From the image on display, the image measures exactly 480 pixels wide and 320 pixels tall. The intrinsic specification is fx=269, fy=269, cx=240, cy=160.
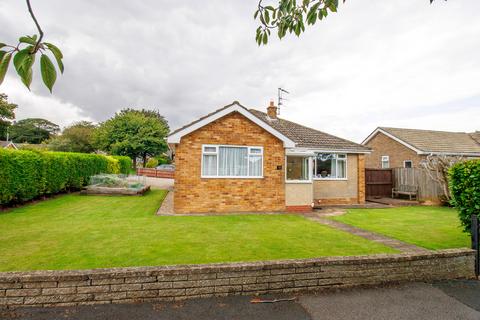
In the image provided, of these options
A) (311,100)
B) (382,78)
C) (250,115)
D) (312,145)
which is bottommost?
(312,145)

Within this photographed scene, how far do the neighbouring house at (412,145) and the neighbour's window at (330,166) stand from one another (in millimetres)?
8072

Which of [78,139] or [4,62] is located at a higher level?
[78,139]

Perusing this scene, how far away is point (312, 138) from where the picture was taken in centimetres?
1525

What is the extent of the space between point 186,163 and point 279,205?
438 centimetres

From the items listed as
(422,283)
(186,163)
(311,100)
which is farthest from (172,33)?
(311,100)

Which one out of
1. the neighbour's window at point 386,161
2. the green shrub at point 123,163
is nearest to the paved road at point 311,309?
the neighbour's window at point 386,161

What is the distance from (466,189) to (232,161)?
762 cm

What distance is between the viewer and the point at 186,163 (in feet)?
35.6

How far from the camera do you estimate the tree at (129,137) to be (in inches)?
1539

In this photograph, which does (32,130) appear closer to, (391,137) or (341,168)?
(341,168)

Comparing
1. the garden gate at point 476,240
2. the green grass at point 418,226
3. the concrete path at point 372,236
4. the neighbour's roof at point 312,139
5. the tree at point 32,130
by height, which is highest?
the tree at point 32,130

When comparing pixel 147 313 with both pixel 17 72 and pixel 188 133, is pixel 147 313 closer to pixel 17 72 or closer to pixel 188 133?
pixel 17 72

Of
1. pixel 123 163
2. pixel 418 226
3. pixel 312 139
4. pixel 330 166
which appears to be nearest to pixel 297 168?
pixel 330 166

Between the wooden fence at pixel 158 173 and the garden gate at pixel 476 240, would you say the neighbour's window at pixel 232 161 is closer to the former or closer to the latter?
the garden gate at pixel 476 240
